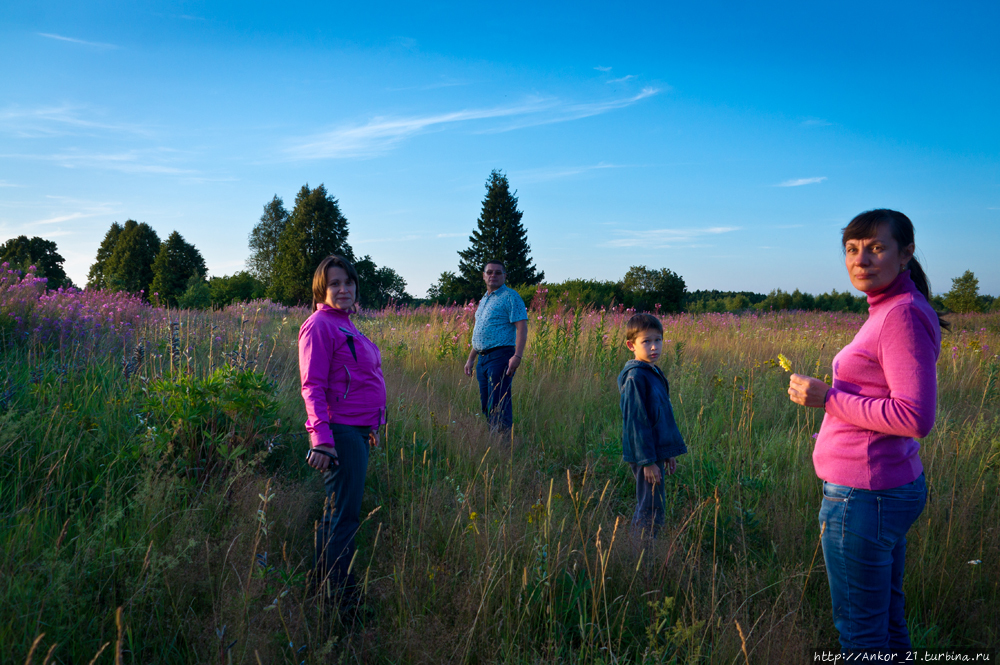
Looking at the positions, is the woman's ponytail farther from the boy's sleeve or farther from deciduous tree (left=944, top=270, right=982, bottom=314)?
deciduous tree (left=944, top=270, right=982, bottom=314)

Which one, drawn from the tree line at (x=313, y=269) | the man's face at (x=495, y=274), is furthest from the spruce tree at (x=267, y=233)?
the man's face at (x=495, y=274)

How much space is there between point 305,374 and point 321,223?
39857 mm

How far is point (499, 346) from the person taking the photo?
15.7 ft

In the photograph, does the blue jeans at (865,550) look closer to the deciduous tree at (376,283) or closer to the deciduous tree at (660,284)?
the deciduous tree at (660,284)

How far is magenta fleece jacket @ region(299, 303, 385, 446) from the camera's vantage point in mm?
2324

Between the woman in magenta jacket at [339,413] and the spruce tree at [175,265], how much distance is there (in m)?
34.4

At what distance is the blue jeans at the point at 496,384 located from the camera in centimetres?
463

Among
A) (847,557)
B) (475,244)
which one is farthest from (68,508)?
(475,244)

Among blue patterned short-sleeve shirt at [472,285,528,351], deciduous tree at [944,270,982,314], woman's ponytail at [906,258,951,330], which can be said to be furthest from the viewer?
deciduous tree at [944,270,982,314]

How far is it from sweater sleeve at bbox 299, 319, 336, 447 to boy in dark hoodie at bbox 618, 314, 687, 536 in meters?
1.60

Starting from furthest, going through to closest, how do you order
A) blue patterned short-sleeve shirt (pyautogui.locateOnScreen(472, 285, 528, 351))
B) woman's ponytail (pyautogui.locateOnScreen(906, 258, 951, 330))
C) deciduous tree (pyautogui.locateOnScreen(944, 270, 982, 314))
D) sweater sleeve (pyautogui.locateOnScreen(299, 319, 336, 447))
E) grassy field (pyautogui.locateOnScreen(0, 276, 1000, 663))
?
1. deciduous tree (pyautogui.locateOnScreen(944, 270, 982, 314))
2. blue patterned short-sleeve shirt (pyautogui.locateOnScreen(472, 285, 528, 351))
3. sweater sleeve (pyautogui.locateOnScreen(299, 319, 336, 447))
4. grassy field (pyautogui.locateOnScreen(0, 276, 1000, 663))
5. woman's ponytail (pyautogui.locateOnScreen(906, 258, 951, 330))

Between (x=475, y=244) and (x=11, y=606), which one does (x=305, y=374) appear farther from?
(x=475, y=244)

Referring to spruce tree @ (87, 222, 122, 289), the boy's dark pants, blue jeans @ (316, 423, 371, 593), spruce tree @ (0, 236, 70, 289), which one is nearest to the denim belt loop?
the boy's dark pants

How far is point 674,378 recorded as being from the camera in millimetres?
6305
